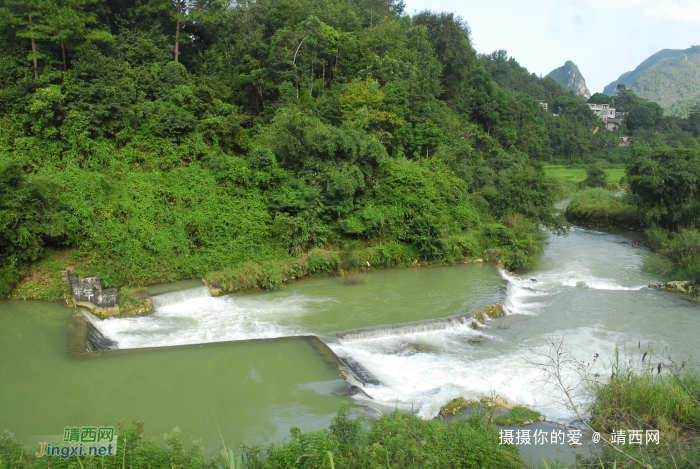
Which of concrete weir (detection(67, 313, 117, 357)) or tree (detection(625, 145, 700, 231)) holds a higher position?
tree (detection(625, 145, 700, 231))

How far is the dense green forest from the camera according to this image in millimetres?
11422

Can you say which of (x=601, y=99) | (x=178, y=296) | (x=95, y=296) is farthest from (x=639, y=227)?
(x=601, y=99)

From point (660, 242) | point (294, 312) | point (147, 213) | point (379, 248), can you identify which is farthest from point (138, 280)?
point (660, 242)

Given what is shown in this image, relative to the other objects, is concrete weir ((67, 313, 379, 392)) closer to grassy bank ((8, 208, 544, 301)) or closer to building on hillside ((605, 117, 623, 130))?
grassy bank ((8, 208, 544, 301))

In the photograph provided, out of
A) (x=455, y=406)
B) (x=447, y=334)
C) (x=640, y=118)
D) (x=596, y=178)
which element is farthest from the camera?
(x=640, y=118)

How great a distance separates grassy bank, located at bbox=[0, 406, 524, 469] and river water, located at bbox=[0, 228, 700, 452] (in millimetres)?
1482

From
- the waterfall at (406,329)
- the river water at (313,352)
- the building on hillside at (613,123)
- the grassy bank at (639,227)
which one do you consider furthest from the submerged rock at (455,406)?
the building on hillside at (613,123)

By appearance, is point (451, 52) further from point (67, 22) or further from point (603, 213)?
point (67, 22)

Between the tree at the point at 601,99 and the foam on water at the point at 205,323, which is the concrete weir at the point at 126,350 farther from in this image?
the tree at the point at 601,99

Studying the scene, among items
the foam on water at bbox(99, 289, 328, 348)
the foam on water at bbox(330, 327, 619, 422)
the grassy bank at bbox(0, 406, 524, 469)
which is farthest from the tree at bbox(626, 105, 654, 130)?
the grassy bank at bbox(0, 406, 524, 469)

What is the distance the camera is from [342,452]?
463cm

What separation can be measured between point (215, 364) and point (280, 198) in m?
6.31

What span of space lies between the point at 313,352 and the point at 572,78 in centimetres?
16453

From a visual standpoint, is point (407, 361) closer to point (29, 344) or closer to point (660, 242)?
point (29, 344)
